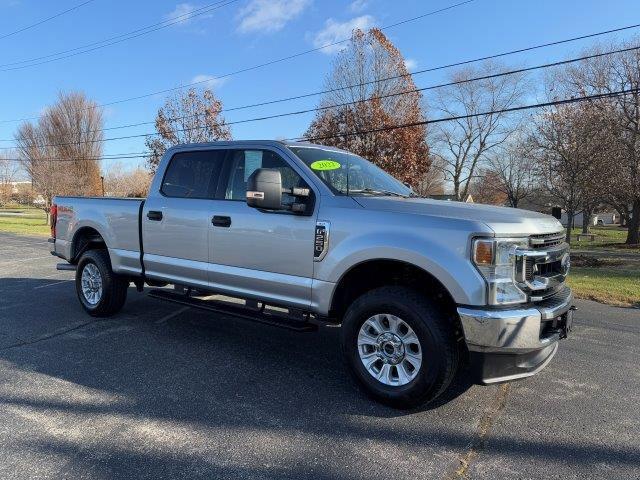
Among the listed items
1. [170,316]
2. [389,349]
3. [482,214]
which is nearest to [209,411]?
[389,349]

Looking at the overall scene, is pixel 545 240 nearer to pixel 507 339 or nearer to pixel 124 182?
pixel 507 339

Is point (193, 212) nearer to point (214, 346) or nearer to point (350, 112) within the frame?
point (214, 346)

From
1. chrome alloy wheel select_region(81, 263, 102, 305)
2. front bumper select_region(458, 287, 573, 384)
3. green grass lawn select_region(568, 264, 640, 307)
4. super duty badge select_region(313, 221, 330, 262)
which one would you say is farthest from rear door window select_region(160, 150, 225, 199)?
green grass lawn select_region(568, 264, 640, 307)

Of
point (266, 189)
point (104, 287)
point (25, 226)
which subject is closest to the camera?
point (266, 189)

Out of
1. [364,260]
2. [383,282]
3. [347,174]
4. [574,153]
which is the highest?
[574,153]

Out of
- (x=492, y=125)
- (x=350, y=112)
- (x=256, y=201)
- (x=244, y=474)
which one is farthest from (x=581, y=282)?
(x=492, y=125)

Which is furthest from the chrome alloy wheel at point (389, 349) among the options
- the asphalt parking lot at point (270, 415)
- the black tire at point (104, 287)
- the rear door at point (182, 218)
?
the black tire at point (104, 287)

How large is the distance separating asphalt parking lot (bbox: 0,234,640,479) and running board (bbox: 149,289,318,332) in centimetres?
45

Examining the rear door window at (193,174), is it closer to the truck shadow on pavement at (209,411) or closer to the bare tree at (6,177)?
the truck shadow on pavement at (209,411)

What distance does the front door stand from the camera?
422 centimetres

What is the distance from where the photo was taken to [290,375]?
14.4 feet

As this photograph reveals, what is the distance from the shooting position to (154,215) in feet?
17.9

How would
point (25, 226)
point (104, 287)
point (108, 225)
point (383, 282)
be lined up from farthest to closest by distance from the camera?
point (25, 226), point (104, 287), point (108, 225), point (383, 282)

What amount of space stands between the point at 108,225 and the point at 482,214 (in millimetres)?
4463
